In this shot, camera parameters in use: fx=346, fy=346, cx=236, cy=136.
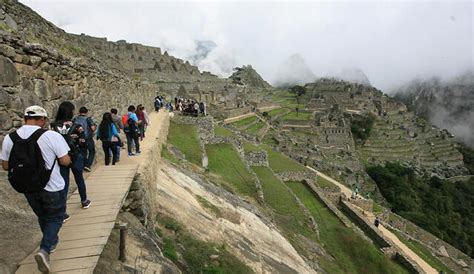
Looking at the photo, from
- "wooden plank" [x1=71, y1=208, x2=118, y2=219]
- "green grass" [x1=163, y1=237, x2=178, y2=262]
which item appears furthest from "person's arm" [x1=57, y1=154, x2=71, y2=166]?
"green grass" [x1=163, y1=237, x2=178, y2=262]

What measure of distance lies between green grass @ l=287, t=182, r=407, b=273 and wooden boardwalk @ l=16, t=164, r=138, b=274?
38.5 feet

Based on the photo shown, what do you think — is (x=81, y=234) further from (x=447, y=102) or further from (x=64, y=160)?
(x=447, y=102)

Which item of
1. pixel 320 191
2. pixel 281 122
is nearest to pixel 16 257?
pixel 320 191

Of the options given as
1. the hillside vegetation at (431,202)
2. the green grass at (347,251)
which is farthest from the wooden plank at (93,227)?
the hillside vegetation at (431,202)

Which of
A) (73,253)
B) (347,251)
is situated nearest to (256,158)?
(347,251)

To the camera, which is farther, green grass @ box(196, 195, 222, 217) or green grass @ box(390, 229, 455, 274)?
green grass @ box(390, 229, 455, 274)

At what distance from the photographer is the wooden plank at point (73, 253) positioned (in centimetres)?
402

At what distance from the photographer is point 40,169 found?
12.4 ft

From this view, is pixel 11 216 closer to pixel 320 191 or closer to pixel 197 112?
pixel 197 112

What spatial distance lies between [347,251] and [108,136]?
15692mm

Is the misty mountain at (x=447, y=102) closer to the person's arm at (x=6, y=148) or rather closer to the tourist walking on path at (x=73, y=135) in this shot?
the tourist walking on path at (x=73, y=135)

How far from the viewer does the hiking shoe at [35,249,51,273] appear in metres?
3.63

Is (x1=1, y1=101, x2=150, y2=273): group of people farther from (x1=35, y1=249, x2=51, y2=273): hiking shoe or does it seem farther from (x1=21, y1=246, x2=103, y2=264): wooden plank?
(x1=21, y1=246, x2=103, y2=264): wooden plank

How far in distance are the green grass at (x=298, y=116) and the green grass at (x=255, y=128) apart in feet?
42.5
